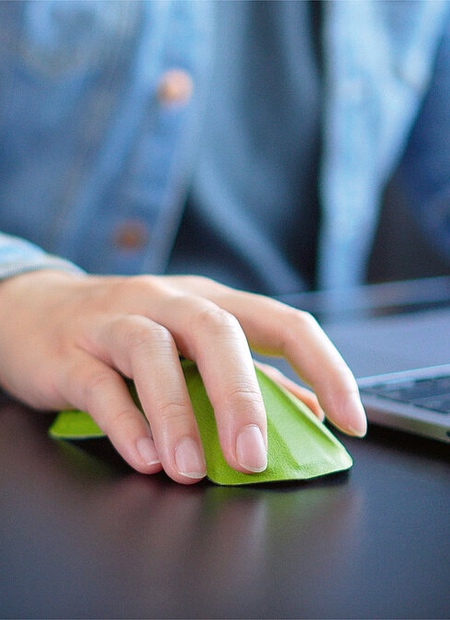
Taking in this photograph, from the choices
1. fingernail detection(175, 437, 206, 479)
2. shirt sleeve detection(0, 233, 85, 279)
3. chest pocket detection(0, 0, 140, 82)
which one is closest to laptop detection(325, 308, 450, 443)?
fingernail detection(175, 437, 206, 479)

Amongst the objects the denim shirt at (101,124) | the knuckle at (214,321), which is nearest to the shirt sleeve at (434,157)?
the denim shirt at (101,124)

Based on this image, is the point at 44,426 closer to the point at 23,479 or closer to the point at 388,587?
the point at 23,479

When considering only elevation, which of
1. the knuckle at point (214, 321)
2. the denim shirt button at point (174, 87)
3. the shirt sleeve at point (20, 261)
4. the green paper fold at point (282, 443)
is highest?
the denim shirt button at point (174, 87)

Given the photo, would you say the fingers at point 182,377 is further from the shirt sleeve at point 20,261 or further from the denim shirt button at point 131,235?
the denim shirt button at point 131,235

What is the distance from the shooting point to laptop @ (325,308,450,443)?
15.9 inches

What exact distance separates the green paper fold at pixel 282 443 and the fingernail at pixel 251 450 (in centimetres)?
1

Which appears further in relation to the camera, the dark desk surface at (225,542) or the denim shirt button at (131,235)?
the denim shirt button at (131,235)

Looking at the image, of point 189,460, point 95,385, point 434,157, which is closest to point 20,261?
point 95,385

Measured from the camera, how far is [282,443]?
14.1 inches

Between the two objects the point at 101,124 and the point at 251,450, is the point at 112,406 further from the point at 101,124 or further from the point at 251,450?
the point at 101,124

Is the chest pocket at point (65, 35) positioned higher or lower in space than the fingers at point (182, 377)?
higher

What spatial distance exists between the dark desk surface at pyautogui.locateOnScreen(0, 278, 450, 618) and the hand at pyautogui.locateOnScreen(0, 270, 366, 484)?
22 millimetres

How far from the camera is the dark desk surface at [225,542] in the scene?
25cm

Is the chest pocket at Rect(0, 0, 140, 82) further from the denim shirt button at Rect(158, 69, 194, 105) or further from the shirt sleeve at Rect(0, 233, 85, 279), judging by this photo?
the shirt sleeve at Rect(0, 233, 85, 279)
